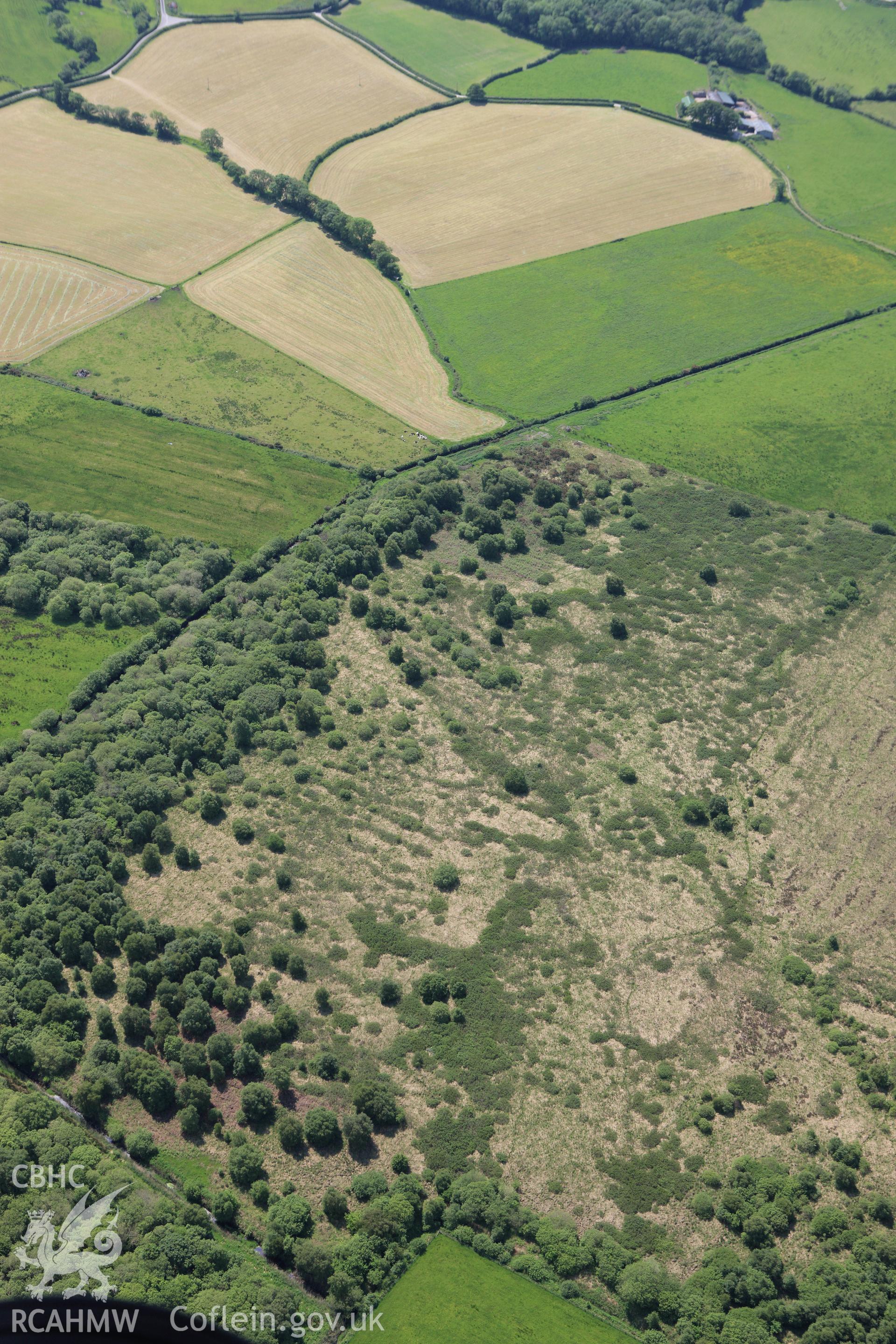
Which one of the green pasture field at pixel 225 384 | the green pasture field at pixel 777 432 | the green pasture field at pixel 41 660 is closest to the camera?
the green pasture field at pixel 41 660

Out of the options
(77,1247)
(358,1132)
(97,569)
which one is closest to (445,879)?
(358,1132)

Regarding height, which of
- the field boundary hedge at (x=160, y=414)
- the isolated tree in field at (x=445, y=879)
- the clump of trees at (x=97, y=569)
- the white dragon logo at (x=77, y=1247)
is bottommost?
the white dragon logo at (x=77, y=1247)

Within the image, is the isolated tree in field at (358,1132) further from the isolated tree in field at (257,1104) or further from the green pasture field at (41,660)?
the green pasture field at (41,660)

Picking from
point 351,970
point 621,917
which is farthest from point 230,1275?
point 621,917

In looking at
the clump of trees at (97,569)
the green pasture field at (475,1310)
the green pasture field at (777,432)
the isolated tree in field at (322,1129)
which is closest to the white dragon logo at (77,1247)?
the isolated tree in field at (322,1129)

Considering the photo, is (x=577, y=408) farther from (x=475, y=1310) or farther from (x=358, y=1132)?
(x=475, y=1310)

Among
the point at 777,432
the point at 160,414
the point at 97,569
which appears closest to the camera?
the point at 97,569

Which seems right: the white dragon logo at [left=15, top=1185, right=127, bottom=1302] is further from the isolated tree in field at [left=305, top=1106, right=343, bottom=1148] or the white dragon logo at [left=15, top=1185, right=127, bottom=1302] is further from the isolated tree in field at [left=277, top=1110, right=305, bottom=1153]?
the isolated tree in field at [left=305, top=1106, right=343, bottom=1148]
